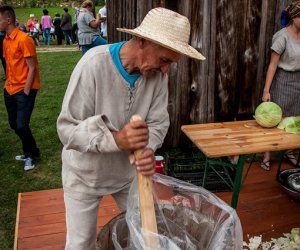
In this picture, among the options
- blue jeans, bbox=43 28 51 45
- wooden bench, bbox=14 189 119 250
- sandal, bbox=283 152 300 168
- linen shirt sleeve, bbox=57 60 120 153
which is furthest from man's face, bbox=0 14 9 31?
blue jeans, bbox=43 28 51 45

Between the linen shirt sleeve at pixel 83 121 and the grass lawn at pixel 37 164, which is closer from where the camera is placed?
the linen shirt sleeve at pixel 83 121

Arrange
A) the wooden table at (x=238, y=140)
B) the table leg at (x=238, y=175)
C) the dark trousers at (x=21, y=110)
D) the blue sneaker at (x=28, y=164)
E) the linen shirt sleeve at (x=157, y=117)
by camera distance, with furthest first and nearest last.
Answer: the blue sneaker at (x=28, y=164) → the dark trousers at (x=21, y=110) → the table leg at (x=238, y=175) → the wooden table at (x=238, y=140) → the linen shirt sleeve at (x=157, y=117)

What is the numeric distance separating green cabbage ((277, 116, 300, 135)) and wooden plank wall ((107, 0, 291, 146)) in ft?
4.81

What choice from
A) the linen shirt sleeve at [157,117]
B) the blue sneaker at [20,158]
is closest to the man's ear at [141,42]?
the linen shirt sleeve at [157,117]

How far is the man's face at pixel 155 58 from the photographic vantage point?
1.67 metres

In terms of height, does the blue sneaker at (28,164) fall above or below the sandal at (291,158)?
below

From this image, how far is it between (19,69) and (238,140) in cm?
274

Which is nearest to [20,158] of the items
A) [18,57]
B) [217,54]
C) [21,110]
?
[21,110]

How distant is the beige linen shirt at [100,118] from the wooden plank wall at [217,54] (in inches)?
93.5

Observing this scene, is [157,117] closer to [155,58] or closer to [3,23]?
[155,58]

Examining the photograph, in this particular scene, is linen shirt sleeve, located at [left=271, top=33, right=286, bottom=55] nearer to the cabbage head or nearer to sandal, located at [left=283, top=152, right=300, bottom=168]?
the cabbage head

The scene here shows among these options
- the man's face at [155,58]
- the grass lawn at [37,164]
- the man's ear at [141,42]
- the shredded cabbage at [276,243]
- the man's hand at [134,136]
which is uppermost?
the man's ear at [141,42]

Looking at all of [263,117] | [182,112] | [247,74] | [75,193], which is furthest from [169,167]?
[75,193]

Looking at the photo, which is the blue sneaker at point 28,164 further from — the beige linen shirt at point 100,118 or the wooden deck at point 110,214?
the beige linen shirt at point 100,118
